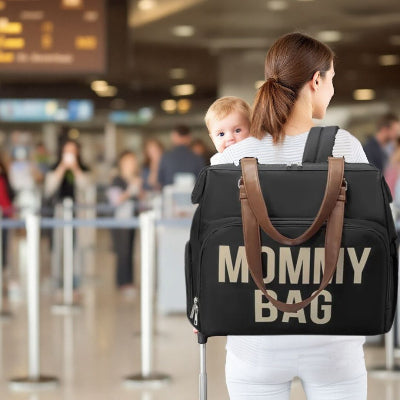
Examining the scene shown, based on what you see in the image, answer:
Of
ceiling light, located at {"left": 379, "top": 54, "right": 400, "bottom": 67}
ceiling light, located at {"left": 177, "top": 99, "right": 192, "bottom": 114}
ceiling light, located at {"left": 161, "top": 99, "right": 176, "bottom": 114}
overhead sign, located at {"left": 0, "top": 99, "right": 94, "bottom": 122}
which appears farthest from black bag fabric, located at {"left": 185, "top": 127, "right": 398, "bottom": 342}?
overhead sign, located at {"left": 0, "top": 99, "right": 94, "bottom": 122}

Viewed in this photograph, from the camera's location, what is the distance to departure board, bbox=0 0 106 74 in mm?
9805

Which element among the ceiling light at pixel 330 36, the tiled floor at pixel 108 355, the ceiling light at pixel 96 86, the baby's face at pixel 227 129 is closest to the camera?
the baby's face at pixel 227 129

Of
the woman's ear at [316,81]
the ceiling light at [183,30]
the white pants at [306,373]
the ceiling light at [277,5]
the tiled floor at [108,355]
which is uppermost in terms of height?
the ceiling light at [277,5]

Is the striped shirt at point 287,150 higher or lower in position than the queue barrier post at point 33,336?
higher

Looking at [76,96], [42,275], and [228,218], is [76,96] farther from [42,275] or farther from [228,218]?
[228,218]

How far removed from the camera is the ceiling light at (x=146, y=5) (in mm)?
12242

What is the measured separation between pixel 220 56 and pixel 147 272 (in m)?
10.7

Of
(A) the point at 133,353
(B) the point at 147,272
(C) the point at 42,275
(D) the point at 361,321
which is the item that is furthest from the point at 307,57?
(C) the point at 42,275

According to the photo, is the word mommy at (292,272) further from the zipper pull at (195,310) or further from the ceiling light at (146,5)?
the ceiling light at (146,5)

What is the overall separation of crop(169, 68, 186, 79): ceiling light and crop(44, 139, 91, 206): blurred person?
8.30m

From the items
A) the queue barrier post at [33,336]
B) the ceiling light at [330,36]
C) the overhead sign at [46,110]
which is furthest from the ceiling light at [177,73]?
the queue barrier post at [33,336]

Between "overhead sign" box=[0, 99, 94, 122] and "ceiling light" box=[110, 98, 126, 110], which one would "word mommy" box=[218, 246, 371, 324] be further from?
"overhead sign" box=[0, 99, 94, 122]

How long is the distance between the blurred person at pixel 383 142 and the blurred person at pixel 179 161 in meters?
1.93

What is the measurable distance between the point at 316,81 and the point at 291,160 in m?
0.22
